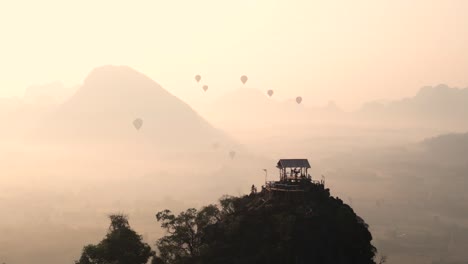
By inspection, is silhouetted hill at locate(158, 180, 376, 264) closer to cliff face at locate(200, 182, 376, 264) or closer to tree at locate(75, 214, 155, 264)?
cliff face at locate(200, 182, 376, 264)

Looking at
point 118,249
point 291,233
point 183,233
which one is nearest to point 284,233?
point 291,233

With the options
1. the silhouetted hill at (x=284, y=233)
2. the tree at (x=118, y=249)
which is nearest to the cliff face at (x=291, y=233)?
the silhouetted hill at (x=284, y=233)

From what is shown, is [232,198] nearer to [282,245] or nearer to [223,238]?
[223,238]

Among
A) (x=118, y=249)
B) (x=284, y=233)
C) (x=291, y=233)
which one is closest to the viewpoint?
(x=291, y=233)

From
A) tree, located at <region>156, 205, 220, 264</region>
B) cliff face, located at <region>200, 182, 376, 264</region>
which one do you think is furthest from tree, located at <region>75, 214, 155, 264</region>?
cliff face, located at <region>200, 182, 376, 264</region>

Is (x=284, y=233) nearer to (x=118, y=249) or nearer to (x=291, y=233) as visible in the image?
(x=291, y=233)
